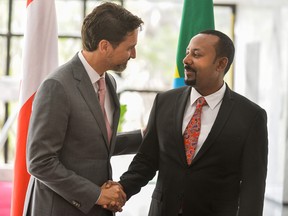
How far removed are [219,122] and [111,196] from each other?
0.62 meters

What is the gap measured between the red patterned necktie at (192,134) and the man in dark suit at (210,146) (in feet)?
0.05

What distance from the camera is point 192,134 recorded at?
2.82m

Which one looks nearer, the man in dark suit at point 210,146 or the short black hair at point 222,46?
the man in dark suit at point 210,146

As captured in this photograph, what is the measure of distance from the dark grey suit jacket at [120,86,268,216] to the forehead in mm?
249

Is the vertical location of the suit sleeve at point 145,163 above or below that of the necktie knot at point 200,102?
below

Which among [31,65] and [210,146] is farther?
[31,65]

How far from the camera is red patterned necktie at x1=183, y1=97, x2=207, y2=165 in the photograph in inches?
110

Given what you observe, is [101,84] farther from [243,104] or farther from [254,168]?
[254,168]

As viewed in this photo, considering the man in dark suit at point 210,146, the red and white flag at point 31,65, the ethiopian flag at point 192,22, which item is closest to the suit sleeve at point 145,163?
the man in dark suit at point 210,146

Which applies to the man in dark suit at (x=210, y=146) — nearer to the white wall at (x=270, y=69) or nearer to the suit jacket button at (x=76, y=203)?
the suit jacket button at (x=76, y=203)

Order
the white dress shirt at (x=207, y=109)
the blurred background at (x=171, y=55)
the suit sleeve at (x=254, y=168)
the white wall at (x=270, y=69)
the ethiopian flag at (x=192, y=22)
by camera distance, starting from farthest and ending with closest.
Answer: the blurred background at (x=171, y=55)
the white wall at (x=270, y=69)
the ethiopian flag at (x=192, y=22)
the white dress shirt at (x=207, y=109)
the suit sleeve at (x=254, y=168)

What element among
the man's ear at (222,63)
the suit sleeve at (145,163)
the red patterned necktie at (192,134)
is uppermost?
the man's ear at (222,63)

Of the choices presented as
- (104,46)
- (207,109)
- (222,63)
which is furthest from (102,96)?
(222,63)

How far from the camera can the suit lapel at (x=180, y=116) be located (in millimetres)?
2795
